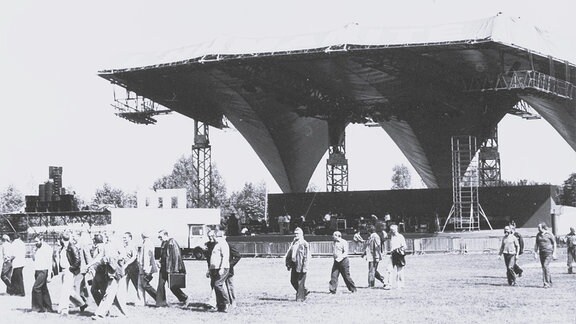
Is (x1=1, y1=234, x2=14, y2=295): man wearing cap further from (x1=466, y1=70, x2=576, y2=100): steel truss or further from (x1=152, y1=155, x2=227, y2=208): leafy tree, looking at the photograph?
(x1=152, y1=155, x2=227, y2=208): leafy tree

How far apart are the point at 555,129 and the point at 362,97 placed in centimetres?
1408

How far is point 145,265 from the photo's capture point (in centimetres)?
1512

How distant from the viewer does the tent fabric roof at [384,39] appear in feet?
118

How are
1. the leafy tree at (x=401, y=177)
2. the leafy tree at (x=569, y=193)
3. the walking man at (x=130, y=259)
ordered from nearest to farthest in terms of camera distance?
the walking man at (x=130, y=259) < the leafy tree at (x=569, y=193) < the leafy tree at (x=401, y=177)

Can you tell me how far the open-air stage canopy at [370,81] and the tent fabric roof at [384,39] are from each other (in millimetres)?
59

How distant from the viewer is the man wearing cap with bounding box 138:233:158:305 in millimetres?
15109

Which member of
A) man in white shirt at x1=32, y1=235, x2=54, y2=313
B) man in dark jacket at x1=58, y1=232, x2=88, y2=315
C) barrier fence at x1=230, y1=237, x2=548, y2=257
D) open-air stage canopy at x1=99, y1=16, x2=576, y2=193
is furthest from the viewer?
open-air stage canopy at x1=99, y1=16, x2=576, y2=193

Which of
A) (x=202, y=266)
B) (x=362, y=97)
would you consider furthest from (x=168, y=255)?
(x=362, y=97)

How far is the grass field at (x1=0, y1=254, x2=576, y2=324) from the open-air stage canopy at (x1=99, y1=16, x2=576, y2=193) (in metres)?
16.5

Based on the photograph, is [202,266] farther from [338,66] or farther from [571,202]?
[571,202]

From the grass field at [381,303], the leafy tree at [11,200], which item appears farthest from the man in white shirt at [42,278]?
the leafy tree at [11,200]

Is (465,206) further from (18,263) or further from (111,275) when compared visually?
(111,275)

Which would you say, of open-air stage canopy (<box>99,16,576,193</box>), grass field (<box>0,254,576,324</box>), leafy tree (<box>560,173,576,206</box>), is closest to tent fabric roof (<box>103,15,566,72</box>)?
open-air stage canopy (<box>99,16,576,193</box>)

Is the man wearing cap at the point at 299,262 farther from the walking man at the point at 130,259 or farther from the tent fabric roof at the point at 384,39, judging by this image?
the tent fabric roof at the point at 384,39
